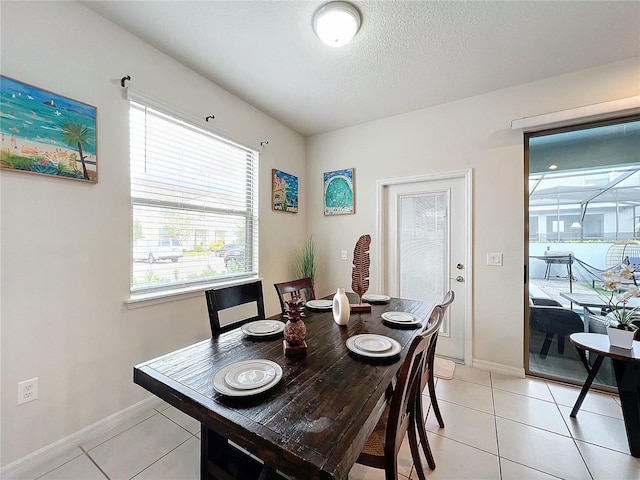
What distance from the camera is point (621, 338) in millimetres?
1698

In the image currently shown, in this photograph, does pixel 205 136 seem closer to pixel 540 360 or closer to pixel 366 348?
pixel 366 348

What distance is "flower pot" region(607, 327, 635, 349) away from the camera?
1.68 m

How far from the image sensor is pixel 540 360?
2473mm

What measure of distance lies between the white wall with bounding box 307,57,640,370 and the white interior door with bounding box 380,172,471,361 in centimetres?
12

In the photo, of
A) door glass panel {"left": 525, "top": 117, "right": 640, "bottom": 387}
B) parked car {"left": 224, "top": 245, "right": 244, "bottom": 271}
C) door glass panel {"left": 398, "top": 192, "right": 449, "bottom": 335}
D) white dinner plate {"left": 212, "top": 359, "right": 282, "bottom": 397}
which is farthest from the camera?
door glass panel {"left": 398, "top": 192, "right": 449, "bottom": 335}

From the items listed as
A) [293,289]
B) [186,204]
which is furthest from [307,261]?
[186,204]

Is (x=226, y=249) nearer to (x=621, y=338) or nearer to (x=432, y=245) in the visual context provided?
(x=432, y=245)

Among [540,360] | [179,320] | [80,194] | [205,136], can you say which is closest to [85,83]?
[80,194]

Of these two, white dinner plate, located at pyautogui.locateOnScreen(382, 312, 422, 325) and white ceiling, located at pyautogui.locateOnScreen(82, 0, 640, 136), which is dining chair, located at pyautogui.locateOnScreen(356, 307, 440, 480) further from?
white ceiling, located at pyautogui.locateOnScreen(82, 0, 640, 136)

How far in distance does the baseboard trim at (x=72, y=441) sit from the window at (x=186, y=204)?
2.79ft

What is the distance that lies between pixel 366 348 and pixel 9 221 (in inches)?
78.3

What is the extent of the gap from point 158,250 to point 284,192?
65.6 inches

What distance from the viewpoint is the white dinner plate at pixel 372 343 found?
1.23 metres

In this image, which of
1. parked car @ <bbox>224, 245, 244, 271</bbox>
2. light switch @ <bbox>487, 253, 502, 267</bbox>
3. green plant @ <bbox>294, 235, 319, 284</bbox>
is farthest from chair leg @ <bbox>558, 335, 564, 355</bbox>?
parked car @ <bbox>224, 245, 244, 271</bbox>
